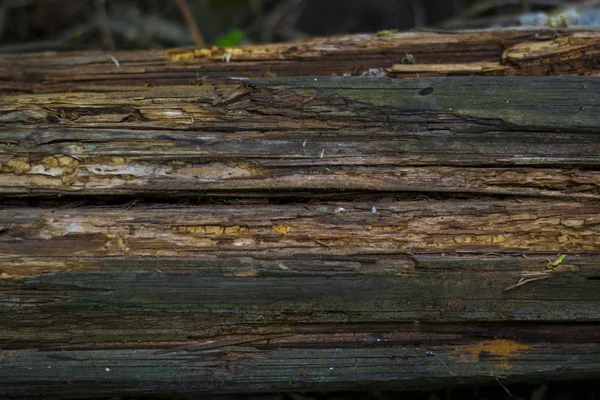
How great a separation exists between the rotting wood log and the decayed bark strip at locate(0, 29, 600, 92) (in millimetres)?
249

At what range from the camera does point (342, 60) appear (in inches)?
101

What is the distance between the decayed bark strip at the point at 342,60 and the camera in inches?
97.2

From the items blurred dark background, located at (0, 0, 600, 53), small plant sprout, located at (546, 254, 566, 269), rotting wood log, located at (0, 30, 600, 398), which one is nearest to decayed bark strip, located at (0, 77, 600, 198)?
rotting wood log, located at (0, 30, 600, 398)

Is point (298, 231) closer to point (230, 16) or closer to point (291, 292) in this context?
point (291, 292)

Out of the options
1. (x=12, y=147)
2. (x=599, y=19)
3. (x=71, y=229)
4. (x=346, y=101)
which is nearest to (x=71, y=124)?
(x=12, y=147)

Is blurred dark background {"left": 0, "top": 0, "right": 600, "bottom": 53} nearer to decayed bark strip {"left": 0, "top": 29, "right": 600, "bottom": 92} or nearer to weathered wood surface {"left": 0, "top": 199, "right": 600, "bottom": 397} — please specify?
decayed bark strip {"left": 0, "top": 29, "right": 600, "bottom": 92}

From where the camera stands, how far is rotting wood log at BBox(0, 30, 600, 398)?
214 cm

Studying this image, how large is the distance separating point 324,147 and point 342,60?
588 millimetres

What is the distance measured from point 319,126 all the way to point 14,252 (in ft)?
4.16

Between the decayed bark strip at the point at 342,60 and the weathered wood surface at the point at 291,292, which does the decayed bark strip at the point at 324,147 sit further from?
the decayed bark strip at the point at 342,60

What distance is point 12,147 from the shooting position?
84.9 inches

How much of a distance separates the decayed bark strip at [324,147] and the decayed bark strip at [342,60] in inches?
12.8

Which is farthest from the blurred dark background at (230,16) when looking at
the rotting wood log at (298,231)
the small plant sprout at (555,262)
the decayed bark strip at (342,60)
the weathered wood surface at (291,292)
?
the small plant sprout at (555,262)

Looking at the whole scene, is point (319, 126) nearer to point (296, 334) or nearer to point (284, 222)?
point (284, 222)
